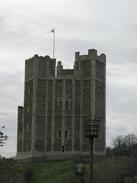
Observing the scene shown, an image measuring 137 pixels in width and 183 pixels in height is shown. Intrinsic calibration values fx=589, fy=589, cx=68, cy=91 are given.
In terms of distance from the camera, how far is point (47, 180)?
231ft

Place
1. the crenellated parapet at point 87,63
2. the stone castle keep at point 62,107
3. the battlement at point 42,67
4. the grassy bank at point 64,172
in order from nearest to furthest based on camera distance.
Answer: the grassy bank at point 64,172
the stone castle keep at point 62,107
the crenellated parapet at point 87,63
the battlement at point 42,67

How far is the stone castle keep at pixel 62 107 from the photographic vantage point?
86.4 m

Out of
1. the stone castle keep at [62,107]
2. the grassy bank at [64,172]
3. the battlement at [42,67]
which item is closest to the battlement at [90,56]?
the stone castle keep at [62,107]

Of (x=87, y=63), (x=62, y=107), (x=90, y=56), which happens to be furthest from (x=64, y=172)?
(x=90, y=56)

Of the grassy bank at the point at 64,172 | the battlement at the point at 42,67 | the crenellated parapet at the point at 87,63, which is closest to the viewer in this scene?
the grassy bank at the point at 64,172

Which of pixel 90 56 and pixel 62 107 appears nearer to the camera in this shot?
pixel 62 107

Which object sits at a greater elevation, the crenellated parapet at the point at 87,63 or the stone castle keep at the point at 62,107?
the crenellated parapet at the point at 87,63

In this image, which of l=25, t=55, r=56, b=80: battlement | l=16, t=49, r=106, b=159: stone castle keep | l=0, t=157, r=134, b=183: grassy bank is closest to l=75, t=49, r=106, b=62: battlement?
l=16, t=49, r=106, b=159: stone castle keep

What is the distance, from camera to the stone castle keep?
284 ft

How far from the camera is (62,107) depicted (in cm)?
8800

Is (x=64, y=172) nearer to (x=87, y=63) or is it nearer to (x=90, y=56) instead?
(x=87, y=63)

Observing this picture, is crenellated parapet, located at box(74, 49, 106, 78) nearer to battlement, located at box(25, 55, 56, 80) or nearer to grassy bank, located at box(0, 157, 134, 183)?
battlement, located at box(25, 55, 56, 80)

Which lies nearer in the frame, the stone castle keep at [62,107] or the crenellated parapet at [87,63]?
the stone castle keep at [62,107]

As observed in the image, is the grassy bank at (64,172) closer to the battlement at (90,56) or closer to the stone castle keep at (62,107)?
the stone castle keep at (62,107)
